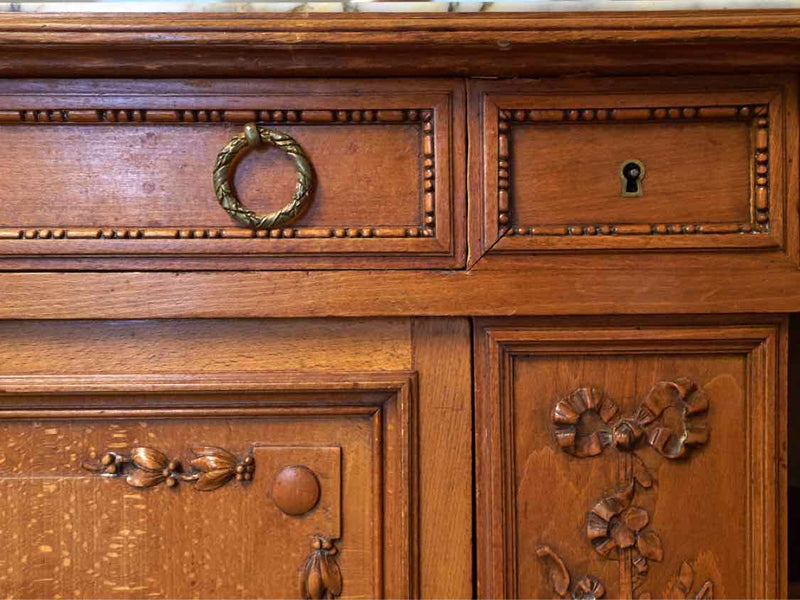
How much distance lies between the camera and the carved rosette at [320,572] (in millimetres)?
437

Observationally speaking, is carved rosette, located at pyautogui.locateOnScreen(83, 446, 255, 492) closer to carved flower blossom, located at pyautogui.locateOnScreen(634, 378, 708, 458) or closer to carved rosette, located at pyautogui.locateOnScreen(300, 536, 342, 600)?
carved rosette, located at pyautogui.locateOnScreen(300, 536, 342, 600)

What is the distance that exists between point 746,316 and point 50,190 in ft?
1.49

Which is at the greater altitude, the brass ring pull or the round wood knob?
the brass ring pull

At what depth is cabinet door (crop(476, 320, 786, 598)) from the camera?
43 cm

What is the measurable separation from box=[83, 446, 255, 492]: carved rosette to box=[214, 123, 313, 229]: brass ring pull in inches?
6.1

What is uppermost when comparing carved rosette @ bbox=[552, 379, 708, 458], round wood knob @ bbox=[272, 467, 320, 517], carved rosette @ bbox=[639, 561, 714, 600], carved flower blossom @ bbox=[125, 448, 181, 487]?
carved rosette @ bbox=[552, 379, 708, 458]

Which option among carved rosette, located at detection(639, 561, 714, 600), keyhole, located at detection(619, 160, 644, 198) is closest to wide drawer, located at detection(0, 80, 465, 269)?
keyhole, located at detection(619, 160, 644, 198)

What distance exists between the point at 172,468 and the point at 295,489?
3.2 inches

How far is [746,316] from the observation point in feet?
1.41

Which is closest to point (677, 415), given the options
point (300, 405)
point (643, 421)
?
point (643, 421)

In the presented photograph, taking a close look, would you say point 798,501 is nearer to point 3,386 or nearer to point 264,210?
point 264,210

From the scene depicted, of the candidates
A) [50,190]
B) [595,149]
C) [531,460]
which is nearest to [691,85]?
[595,149]

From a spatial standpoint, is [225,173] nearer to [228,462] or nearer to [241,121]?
[241,121]

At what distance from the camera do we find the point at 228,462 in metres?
0.44
